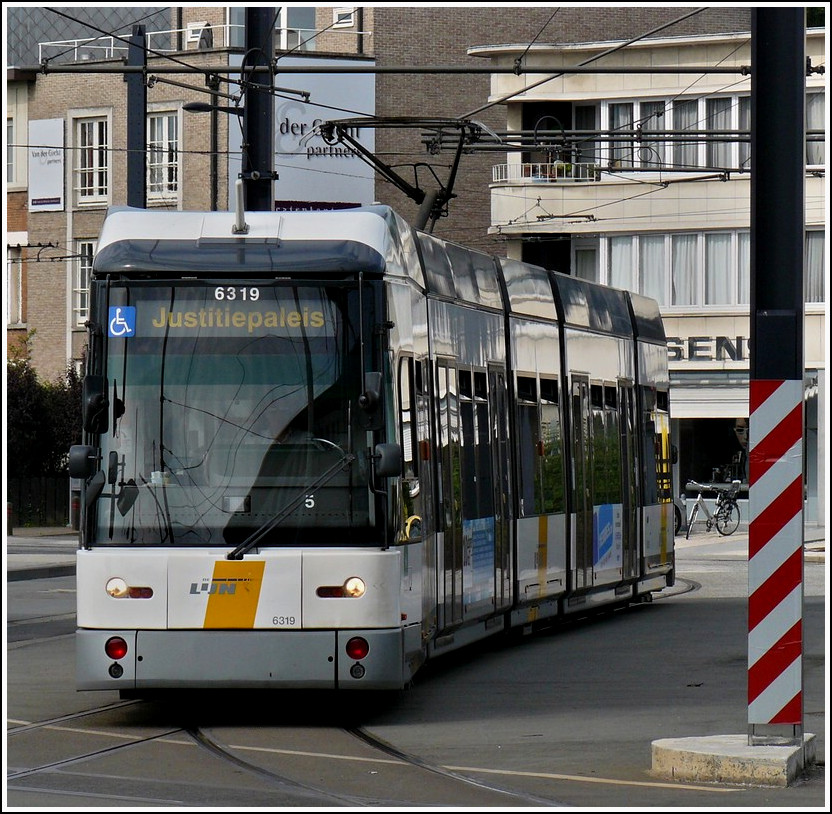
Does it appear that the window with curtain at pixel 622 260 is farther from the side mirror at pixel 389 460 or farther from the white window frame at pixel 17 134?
the side mirror at pixel 389 460

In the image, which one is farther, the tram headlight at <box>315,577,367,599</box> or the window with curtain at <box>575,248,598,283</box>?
the window with curtain at <box>575,248,598,283</box>

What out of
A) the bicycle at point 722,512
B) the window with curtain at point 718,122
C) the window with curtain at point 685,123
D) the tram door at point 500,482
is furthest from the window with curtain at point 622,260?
the tram door at point 500,482

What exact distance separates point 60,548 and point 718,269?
1790cm

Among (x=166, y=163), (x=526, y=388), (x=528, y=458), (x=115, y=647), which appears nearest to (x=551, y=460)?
(x=528, y=458)

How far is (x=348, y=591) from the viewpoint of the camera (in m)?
10.8

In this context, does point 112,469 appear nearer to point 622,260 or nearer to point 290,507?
point 290,507

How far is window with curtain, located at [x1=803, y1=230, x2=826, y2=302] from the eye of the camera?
141 feet

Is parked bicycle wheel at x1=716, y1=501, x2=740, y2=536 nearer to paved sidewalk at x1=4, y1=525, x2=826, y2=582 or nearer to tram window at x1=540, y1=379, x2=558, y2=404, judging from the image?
paved sidewalk at x1=4, y1=525, x2=826, y2=582

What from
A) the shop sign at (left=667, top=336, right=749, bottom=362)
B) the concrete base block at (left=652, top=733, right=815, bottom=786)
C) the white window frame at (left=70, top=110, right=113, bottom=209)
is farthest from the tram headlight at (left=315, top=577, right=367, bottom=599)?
the white window frame at (left=70, top=110, right=113, bottom=209)

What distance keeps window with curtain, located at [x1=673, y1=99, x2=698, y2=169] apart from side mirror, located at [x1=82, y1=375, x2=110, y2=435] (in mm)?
33379

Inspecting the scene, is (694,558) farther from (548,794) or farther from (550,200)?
(548,794)

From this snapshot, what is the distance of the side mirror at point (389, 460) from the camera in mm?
10719

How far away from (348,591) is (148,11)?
130 feet

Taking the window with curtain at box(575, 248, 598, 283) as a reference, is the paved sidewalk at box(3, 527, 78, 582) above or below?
below
